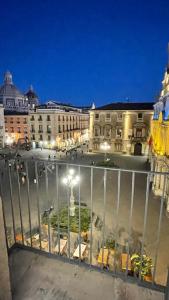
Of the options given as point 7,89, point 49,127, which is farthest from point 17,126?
point 7,89

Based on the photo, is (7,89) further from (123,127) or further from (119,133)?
(123,127)

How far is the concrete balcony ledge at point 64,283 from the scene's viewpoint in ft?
7.55

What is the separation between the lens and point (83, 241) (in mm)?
7926

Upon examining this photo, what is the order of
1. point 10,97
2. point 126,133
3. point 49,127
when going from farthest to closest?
point 10,97, point 49,127, point 126,133

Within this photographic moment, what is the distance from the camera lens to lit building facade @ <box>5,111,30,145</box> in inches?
1578

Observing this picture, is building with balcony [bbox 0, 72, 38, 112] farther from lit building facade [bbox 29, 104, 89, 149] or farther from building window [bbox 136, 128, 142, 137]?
building window [bbox 136, 128, 142, 137]

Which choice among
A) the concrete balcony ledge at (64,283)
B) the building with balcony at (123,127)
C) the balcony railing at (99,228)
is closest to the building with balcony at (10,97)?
the building with balcony at (123,127)

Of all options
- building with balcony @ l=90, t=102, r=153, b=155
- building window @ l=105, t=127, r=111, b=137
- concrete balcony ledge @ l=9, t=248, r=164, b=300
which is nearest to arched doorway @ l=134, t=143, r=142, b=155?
building with balcony @ l=90, t=102, r=153, b=155

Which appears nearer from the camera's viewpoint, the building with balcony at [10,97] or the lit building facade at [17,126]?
the lit building facade at [17,126]

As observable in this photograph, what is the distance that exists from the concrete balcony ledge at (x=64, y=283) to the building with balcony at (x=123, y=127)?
26.6 metres

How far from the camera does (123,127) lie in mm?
28391

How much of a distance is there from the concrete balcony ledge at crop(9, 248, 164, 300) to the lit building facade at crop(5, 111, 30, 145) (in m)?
39.1

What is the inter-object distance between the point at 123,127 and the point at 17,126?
983 inches

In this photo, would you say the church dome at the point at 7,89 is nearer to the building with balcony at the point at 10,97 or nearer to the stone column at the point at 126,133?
the building with balcony at the point at 10,97
